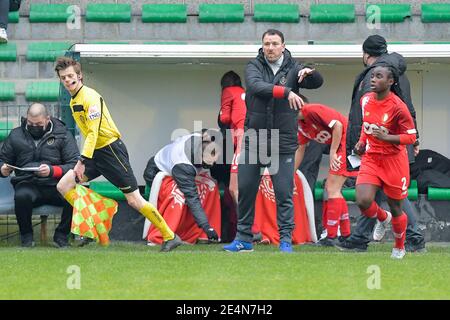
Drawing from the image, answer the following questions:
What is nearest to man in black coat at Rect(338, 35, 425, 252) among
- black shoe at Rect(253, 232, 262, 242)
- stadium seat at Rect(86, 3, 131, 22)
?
black shoe at Rect(253, 232, 262, 242)

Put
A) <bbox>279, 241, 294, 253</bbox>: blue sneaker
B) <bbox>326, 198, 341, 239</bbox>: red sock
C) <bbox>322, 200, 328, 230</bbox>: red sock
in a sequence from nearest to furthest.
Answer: <bbox>279, 241, 294, 253</bbox>: blue sneaker → <bbox>326, 198, 341, 239</bbox>: red sock → <bbox>322, 200, 328, 230</bbox>: red sock

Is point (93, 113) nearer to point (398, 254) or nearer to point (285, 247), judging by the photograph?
point (285, 247)

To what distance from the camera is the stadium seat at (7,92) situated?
13273 mm

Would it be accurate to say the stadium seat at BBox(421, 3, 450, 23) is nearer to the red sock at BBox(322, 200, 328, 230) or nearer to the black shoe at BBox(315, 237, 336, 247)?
the red sock at BBox(322, 200, 328, 230)

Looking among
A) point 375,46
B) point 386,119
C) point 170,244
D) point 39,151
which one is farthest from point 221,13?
point 386,119

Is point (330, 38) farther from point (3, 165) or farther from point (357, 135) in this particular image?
point (3, 165)

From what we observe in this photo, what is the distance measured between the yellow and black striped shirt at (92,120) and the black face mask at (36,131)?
0.98 meters

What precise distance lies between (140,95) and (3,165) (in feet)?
7.80

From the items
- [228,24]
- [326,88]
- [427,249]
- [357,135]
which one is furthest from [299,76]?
[228,24]

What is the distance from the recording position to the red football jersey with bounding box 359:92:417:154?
9.39m

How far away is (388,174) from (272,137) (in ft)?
4.01

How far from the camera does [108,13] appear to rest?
45.3ft

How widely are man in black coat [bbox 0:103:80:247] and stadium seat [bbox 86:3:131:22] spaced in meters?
2.69

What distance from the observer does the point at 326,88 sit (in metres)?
13.0
